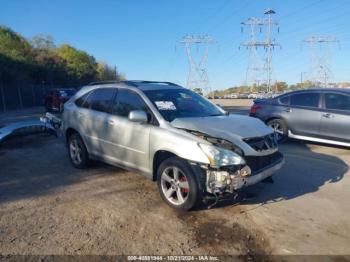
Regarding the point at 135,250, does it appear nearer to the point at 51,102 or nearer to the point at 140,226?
the point at 140,226

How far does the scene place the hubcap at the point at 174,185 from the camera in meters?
4.44

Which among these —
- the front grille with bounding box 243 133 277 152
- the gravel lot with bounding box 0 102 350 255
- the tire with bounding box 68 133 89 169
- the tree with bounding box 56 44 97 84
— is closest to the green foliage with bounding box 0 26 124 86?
the tree with bounding box 56 44 97 84

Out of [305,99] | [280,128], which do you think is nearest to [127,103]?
[280,128]

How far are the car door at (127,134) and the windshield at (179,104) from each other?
0.75ft

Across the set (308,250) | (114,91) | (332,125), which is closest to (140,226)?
(308,250)

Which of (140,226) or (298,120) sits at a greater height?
(298,120)

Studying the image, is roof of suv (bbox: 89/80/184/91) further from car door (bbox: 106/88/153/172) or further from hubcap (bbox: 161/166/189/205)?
hubcap (bbox: 161/166/189/205)

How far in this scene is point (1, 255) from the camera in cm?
341

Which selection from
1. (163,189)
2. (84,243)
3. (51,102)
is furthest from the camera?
(51,102)

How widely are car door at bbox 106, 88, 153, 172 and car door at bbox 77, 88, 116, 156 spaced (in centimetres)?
16

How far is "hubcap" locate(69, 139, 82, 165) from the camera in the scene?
6565 millimetres

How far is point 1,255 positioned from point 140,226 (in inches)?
60.3

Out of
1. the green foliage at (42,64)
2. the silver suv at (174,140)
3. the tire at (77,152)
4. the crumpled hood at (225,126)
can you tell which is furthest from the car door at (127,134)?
the green foliage at (42,64)

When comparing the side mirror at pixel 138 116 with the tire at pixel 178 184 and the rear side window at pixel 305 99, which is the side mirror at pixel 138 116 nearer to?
the tire at pixel 178 184
